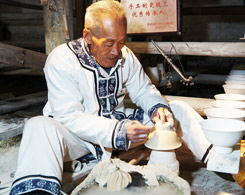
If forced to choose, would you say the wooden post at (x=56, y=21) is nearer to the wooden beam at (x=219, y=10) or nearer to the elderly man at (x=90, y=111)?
the elderly man at (x=90, y=111)

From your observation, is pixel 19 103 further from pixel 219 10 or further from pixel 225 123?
pixel 219 10

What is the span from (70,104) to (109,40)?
738mm

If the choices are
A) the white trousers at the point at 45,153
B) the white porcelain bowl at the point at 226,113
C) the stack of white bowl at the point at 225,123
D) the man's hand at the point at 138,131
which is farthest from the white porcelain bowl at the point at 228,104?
the man's hand at the point at 138,131

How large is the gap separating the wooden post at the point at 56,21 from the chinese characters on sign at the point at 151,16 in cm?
107

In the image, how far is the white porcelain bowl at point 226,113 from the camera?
328cm

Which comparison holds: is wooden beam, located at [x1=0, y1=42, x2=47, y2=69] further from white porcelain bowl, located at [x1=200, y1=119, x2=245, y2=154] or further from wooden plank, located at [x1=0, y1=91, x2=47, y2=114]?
white porcelain bowl, located at [x1=200, y1=119, x2=245, y2=154]

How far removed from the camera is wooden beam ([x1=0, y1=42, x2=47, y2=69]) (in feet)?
13.2

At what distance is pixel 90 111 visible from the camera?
3559 mm

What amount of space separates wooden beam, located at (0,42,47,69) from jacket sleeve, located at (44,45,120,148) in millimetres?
875

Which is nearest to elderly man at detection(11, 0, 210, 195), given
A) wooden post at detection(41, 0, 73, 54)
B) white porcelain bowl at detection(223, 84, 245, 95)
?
wooden post at detection(41, 0, 73, 54)

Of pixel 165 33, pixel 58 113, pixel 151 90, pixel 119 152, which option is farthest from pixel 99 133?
pixel 165 33

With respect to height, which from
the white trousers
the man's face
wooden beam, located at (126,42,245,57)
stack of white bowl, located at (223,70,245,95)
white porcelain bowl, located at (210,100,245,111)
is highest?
the man's face

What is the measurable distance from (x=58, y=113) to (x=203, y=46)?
273 cm

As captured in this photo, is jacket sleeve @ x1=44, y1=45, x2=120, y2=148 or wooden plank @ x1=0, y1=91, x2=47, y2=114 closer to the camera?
jacket sleeve @ x1=44, y1=45, x2=120, y2=148
